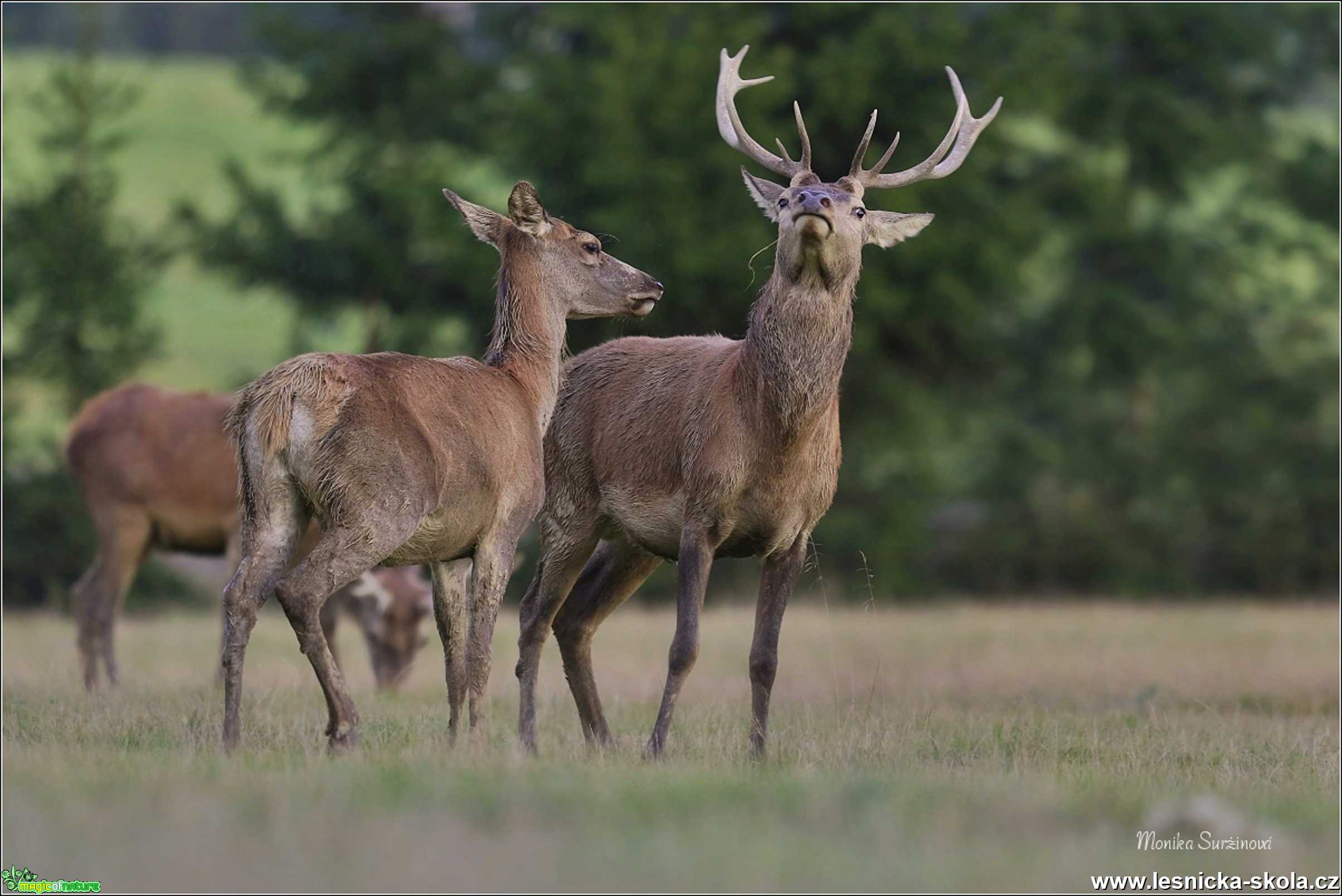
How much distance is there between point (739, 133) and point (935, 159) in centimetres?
100

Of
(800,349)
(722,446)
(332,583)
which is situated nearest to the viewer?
(332,583)

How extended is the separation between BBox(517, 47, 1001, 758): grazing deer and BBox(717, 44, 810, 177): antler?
0.02 m

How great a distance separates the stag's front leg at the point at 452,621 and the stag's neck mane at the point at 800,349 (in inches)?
66.1

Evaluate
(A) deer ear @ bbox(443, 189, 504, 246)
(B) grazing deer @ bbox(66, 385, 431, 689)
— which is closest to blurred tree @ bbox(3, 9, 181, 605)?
(B) grazing deer @ bbox(66, 385, 431, 689)

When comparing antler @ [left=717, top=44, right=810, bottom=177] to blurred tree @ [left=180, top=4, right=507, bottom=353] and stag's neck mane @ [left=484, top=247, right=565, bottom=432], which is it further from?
blurred tree @ [left=180, top=4, right=507, bottom=353]

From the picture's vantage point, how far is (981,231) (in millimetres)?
23234

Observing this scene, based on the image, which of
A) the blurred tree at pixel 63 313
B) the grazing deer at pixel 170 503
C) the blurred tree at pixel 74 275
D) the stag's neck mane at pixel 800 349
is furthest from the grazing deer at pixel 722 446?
the blurred tree at pixel 74 275

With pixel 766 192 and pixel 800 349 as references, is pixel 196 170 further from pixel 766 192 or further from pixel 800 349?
pixel 800 349

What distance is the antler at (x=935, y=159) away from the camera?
8977mm

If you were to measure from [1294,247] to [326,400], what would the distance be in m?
25.1

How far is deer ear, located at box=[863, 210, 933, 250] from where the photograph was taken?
9.04 m

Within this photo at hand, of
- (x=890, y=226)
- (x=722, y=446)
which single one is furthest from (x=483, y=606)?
(x=890, y=226)

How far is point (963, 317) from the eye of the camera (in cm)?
2367

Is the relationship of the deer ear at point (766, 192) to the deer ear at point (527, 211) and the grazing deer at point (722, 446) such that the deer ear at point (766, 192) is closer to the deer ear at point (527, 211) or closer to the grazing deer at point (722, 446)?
the grazing deer at point (722, 446)
